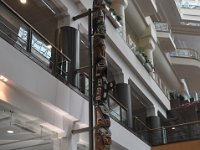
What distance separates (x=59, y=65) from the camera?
1047 centimetres

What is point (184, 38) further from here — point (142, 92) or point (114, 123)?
point (114, 123)

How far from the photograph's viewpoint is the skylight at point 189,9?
120 feet

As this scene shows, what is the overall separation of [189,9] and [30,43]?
105 feet

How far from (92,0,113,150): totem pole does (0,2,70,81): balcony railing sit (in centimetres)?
128

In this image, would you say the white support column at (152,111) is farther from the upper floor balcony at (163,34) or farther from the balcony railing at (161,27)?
the balcony railing at (161,27)

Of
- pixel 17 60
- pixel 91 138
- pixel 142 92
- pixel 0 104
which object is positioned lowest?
pixel 91 138

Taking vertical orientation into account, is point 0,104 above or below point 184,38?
below

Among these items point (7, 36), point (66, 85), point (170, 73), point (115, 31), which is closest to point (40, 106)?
point (66, 85)

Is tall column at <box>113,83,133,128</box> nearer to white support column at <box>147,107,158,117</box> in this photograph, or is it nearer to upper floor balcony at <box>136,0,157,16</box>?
white support column at <box>147,107,158,117</box>

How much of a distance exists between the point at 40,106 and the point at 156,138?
362 inches

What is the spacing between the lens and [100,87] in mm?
8508

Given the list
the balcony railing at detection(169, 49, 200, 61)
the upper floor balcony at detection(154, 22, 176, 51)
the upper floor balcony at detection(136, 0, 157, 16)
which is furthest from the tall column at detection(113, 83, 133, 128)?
the balcony railing at detection(169, 49, 200, 61)

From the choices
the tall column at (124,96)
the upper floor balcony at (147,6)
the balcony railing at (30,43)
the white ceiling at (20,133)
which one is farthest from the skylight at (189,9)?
the balcony railing at (30,43)

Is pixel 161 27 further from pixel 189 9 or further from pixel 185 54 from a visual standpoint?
pixel 189 9
